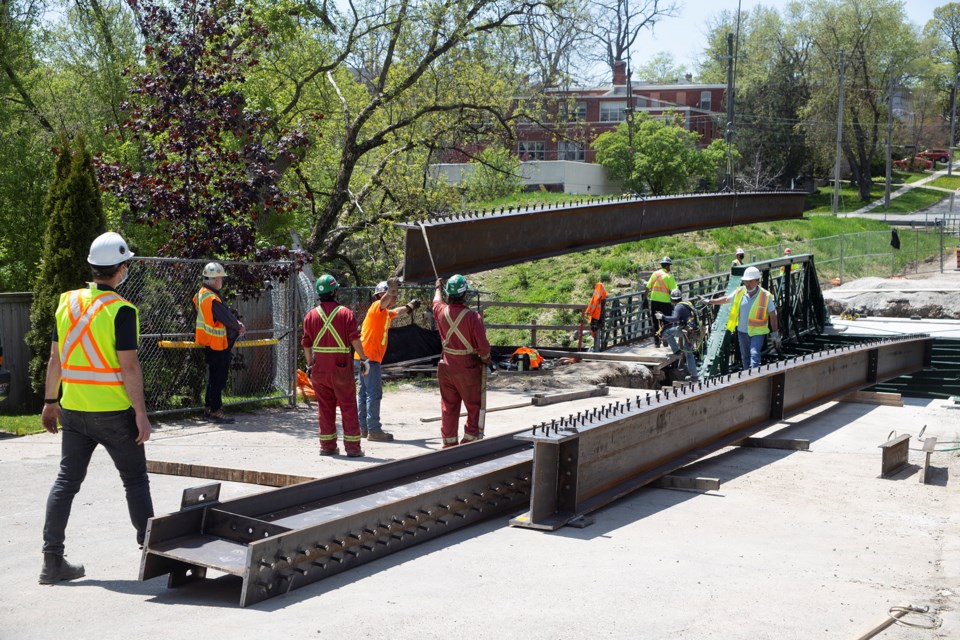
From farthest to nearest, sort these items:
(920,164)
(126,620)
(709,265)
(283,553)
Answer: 1. (920,164)
2. (709,265)
3. (283,553)
4. (126,620)

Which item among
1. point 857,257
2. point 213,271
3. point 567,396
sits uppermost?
point 213,271

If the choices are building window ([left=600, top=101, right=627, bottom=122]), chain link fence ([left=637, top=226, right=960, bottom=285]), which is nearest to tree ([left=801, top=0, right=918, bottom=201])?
building window ([left=600, top=101, right=627, bottom=122])

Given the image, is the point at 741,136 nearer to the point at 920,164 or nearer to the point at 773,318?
the point at 920,164

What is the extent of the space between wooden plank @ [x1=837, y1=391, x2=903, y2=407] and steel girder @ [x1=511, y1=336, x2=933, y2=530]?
62 centimetres

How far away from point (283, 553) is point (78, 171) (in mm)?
9621

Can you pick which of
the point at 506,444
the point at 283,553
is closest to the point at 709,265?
the point at 506,444

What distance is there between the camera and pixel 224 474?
9336 millimetres

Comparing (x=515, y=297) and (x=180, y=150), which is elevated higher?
(x=180, y=150)

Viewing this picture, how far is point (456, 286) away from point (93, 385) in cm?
421

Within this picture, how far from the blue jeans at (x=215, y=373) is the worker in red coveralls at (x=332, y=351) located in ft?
9.23

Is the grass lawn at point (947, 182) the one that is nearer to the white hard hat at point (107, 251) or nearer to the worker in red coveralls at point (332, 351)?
the worker in red coveralls at point (332, 351)

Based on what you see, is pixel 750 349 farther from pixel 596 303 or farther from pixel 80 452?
pixel 80 452

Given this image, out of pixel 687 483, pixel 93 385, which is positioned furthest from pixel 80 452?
pixel 687 483

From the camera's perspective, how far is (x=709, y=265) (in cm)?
4181
